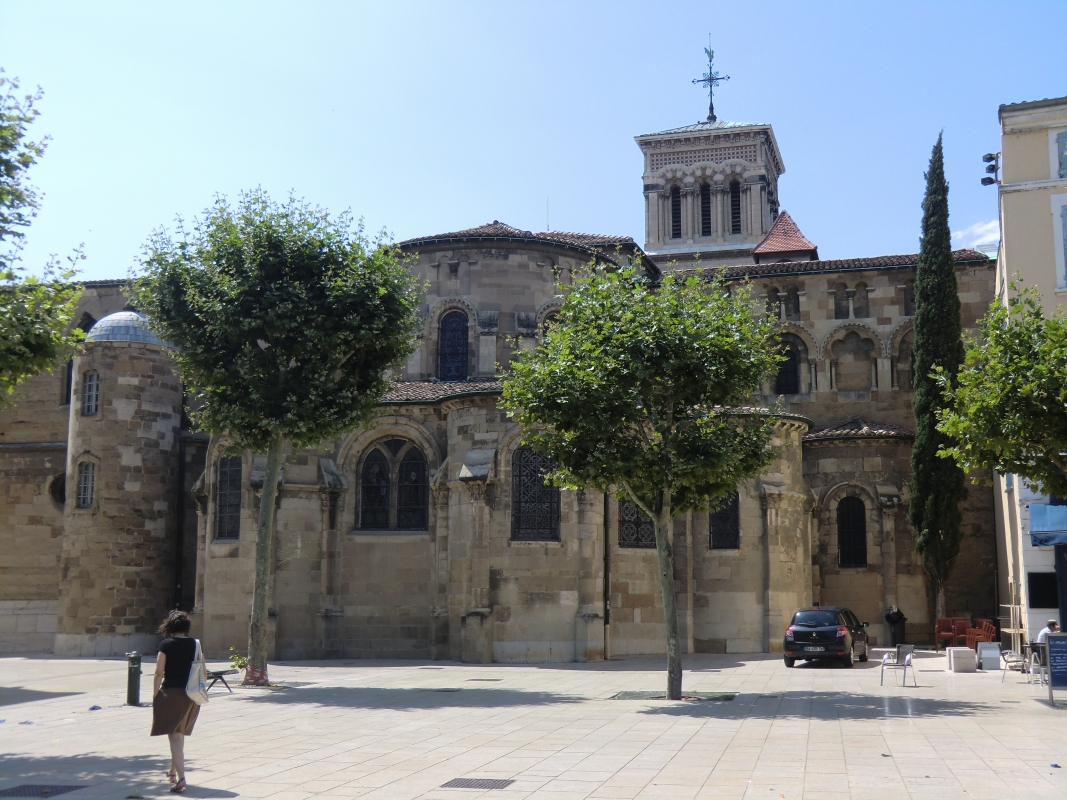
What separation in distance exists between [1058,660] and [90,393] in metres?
28.2

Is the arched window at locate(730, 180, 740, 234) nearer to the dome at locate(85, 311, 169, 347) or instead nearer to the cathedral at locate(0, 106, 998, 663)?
the cathedral at locate(0, 106, 998, 663)

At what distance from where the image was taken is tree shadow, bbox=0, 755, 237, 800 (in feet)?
35.2

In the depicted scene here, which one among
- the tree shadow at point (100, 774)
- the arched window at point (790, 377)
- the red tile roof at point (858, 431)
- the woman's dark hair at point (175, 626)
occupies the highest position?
the arched window at point (790, 377)

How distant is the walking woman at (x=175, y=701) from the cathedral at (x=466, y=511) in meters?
16.2

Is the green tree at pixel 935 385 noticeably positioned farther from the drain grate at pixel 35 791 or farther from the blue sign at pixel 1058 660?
the drain grate at pixel 35 791

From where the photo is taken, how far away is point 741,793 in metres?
10.4

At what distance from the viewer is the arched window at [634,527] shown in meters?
30.0

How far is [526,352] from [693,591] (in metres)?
12.3

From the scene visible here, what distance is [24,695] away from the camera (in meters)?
21.2

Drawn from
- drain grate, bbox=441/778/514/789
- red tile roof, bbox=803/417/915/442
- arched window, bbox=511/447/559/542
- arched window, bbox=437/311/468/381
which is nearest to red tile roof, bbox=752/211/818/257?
red tile roof, bbox=803/417/915/442

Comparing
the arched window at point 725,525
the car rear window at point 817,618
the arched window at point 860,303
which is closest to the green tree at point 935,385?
the arched window at point 860,303

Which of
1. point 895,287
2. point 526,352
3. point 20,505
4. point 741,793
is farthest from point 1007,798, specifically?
point 20,505

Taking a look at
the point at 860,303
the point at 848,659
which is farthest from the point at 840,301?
the point at 848,659

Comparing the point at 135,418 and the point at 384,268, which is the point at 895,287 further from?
the point at 135,418
